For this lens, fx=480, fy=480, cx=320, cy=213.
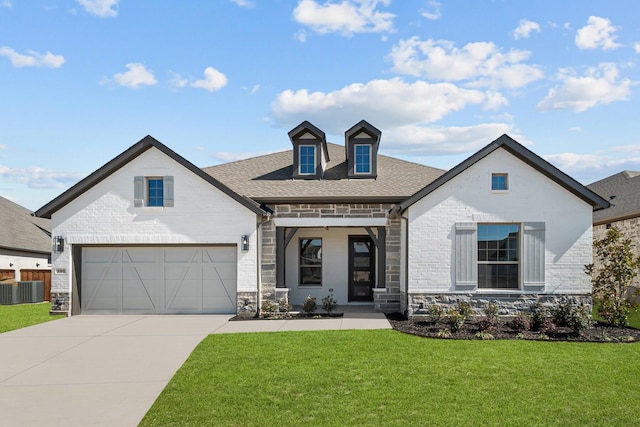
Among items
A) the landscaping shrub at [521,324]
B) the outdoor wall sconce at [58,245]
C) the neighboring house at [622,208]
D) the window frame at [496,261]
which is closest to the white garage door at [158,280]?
the outdoor wall sconce at [58,245]

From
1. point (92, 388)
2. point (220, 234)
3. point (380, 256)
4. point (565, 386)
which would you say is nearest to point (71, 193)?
point (220, 234)

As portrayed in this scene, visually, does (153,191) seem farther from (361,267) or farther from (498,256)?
(498,256)

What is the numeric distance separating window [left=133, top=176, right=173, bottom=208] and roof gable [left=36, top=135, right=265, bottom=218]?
2.27 ft

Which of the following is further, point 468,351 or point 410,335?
point 410,335

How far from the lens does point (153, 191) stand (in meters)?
15.3

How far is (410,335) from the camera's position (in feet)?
37.7

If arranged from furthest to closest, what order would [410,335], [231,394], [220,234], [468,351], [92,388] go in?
[220,234], [410,335], [468,351], [92,388], [231,394]

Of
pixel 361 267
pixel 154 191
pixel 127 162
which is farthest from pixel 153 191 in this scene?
pixel 361 267

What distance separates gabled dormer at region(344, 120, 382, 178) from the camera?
57.2ft

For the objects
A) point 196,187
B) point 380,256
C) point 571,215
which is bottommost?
point 380,256

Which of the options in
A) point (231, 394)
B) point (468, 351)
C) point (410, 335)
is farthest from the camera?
point (410, 335)

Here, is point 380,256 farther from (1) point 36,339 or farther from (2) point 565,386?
(1) point 36,339

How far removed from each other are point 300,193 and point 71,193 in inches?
283

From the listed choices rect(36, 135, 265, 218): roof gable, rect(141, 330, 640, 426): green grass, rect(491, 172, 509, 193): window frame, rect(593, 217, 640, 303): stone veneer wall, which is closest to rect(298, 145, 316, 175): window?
rect(36, 135, 265, 218): roof gable
